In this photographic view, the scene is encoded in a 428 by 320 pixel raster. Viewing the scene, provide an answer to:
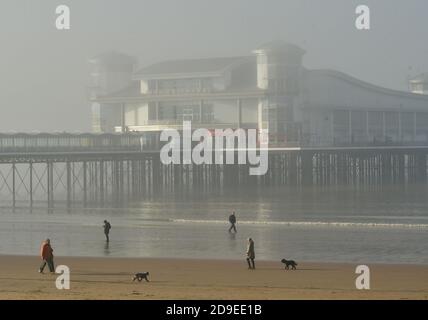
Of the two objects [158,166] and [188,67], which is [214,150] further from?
[188,67]

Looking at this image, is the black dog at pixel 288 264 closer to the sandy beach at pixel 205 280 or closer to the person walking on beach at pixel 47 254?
the sandy beach at pixel 205 280

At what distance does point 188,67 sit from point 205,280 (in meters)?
56.0

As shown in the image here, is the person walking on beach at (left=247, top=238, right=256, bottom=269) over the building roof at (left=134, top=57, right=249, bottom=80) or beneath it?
beneath

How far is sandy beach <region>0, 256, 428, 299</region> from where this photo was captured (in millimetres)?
13914

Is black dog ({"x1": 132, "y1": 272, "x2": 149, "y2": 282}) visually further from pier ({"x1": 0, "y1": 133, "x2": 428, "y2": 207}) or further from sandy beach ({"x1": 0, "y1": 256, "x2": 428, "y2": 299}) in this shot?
pier ({"x1": 0, "y1": 133, "x2": 428, "y2": 207})

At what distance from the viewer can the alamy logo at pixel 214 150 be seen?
2188 inches

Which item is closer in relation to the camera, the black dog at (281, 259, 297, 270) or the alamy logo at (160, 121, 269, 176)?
the black dog at (281, 259, 297, 270)

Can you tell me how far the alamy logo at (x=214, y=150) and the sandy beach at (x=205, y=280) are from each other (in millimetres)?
35467

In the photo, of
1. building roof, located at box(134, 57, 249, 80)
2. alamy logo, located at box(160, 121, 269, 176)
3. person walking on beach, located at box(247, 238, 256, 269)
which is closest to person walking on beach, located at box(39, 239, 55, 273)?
person walking on beach, located at box(247, 238, 256, 269)

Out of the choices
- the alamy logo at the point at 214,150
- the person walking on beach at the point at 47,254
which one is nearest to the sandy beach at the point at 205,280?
the person walking on beach at the point at 47,254

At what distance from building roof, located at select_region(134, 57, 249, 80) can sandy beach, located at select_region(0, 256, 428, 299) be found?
49.9m

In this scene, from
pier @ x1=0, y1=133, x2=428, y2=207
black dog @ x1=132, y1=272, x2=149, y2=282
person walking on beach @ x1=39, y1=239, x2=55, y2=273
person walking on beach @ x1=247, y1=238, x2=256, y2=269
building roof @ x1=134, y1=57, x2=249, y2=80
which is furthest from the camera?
building roof @ x1=134, y1=57, x2=249, y2=80

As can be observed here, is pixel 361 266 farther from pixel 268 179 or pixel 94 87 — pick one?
pixel 94 87

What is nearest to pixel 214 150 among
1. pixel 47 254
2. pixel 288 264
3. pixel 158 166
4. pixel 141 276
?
pixel 158 166
